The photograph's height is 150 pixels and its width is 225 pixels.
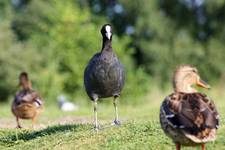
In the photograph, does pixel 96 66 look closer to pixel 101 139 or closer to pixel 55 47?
pixel 101 139

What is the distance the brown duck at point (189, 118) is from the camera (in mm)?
9336

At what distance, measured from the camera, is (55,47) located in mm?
48719

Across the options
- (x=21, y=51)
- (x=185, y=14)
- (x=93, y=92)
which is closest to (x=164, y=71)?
(x=185, y=14)

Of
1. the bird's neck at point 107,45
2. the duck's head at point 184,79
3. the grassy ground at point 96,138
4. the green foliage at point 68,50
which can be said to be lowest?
the grassy ground at point 96,138

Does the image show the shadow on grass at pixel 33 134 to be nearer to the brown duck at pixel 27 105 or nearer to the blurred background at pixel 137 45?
the brown duck at pixel 27 105

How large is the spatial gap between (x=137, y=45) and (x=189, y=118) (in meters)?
42.1

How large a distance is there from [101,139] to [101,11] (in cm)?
4803

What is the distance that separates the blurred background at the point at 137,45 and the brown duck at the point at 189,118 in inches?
1371

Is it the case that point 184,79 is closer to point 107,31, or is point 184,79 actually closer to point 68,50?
point 107,31

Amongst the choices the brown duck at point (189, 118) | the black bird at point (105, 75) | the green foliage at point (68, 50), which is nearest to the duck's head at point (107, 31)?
the black bird at point (105, 75)

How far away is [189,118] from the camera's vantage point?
9.41 meters

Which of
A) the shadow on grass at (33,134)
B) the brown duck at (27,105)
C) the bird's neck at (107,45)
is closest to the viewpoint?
the shadow on grass at (33,134)

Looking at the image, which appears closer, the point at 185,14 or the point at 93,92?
the point at 93,92

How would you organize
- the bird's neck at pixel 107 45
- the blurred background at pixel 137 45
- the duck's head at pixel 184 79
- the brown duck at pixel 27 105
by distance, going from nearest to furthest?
the duck's head at pixel 184 79 → the bird's neck at pixel 107 45 → the brown duck at pixel 27 105 → the blurred background at pixel 137 45
